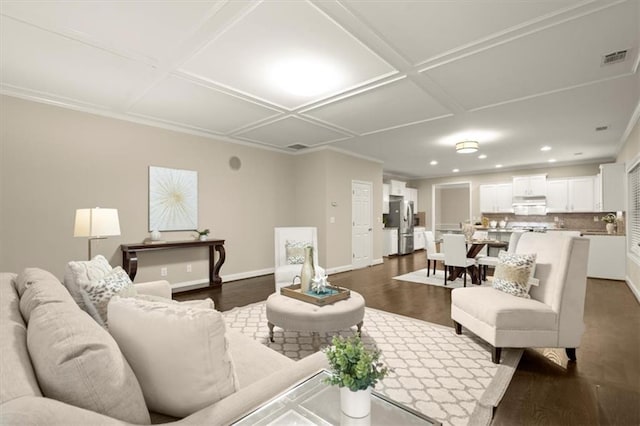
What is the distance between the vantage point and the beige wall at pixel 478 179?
760 centimetres

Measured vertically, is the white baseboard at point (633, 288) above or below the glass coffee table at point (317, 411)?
below

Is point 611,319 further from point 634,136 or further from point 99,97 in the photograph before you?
point 99,97

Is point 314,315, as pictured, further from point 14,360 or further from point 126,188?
point 126,188

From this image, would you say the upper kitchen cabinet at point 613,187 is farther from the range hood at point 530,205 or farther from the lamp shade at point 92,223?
the lamp shade at point 92,223

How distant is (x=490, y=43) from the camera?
2463 millimetres

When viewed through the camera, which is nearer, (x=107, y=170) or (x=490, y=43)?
(x=490, y=43)

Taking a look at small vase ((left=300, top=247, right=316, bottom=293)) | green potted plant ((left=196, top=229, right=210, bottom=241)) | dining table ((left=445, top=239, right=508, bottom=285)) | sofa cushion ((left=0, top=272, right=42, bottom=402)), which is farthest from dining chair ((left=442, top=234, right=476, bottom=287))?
sofa cushion ((left=0, top=272, right=42, bottom=402))

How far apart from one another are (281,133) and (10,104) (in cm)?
339

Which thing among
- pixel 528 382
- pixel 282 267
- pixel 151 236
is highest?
pixel 151 236

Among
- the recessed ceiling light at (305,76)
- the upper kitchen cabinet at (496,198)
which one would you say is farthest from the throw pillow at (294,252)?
the upper kitchen cabinet at (496,198)

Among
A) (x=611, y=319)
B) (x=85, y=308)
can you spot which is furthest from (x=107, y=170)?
(x=611, y=319)

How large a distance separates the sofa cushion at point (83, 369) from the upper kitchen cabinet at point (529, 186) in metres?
9.47

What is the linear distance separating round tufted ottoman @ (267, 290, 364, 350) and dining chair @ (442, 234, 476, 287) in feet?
9.66

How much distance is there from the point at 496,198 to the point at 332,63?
7780 millimetres
